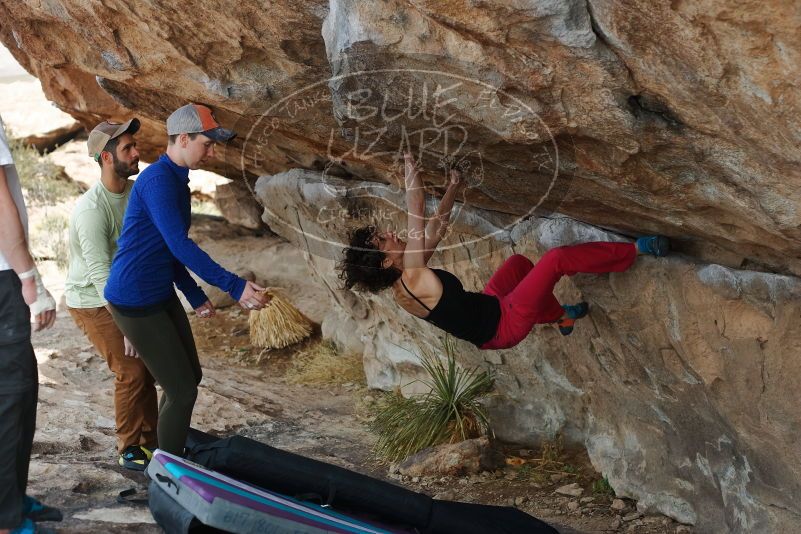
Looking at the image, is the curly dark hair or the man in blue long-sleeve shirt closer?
the man in blue long-sleeve shirt

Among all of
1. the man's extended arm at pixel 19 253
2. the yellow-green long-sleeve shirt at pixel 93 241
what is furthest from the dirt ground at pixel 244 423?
the man's extended arm at pixel 19 253

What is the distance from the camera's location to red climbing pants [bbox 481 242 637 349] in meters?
4.43

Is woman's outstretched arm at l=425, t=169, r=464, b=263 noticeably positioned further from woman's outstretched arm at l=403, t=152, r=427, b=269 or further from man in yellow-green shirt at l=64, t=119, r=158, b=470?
man in yellow-green shirt at l=64, t=119, r=158, b=470

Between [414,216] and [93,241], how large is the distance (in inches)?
63.8

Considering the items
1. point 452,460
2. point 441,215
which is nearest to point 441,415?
point 452,460

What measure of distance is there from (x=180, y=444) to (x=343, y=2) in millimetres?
2163

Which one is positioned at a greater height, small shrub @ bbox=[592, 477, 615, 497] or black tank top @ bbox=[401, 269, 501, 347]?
black tank top @ bbox=[401, 269, 501, 347]

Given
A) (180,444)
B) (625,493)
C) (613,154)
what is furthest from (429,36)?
(625,493)

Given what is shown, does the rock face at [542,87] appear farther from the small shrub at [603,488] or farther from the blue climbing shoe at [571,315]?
the small shrub at [603,488]

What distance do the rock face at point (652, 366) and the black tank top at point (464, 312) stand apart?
0.57 metres

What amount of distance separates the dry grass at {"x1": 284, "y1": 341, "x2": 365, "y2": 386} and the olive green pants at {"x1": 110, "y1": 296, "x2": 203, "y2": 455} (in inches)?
137

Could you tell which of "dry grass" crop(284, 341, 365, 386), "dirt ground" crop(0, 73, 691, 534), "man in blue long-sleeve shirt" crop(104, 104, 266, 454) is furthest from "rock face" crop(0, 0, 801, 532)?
"dry grass" crop(284, 341, 365, 386)

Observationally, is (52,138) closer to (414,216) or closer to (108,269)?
(108,269)

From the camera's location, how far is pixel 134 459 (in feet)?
Answer: 15.2
